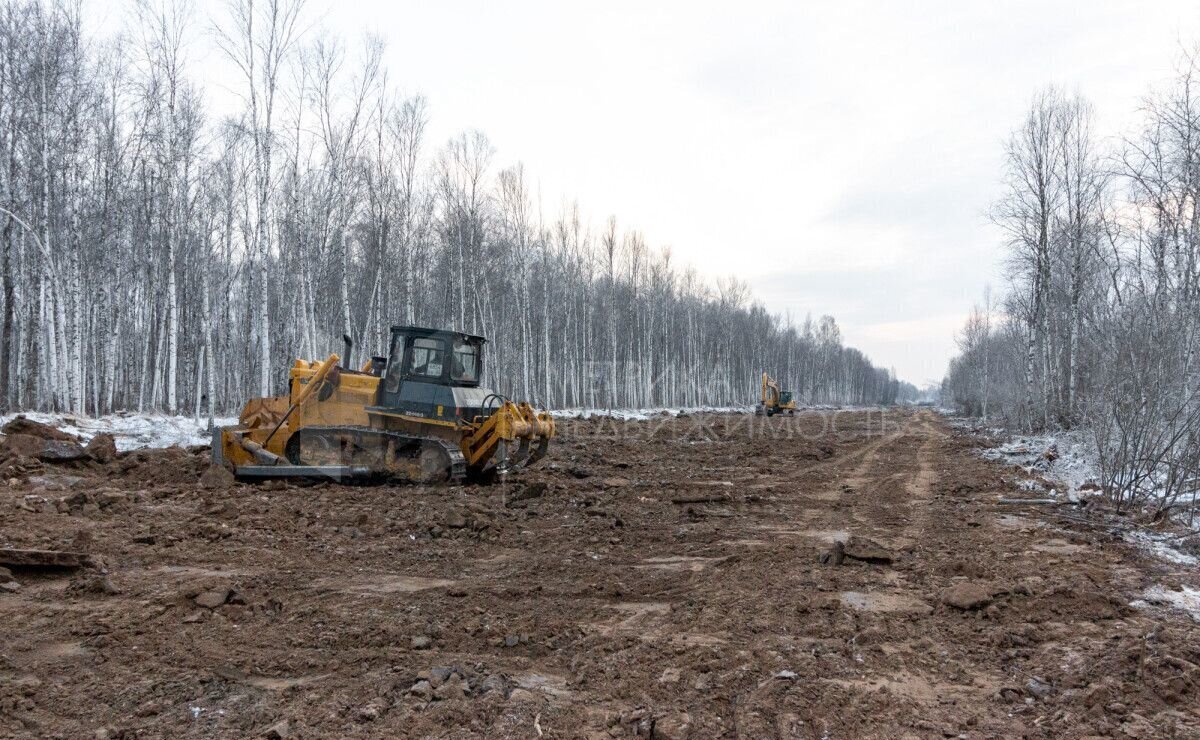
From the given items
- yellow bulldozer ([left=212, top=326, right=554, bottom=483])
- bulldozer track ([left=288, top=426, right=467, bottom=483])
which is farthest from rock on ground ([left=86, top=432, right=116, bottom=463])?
bulldozer track ([left=288, top=426, right=467, bottom=483])

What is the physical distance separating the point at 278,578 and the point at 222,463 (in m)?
5.88

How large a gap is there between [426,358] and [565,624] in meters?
7.11

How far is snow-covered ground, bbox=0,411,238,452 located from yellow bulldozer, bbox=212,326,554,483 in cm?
493

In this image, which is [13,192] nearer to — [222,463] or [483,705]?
[222,463]

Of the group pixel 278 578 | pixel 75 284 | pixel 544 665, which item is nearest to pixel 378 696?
pixel 544 665

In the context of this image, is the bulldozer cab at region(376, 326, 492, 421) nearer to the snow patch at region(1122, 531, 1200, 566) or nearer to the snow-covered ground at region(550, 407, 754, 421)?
the snow patch at region(1122, 531, 1200, 566)

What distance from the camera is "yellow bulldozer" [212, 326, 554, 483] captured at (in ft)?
36.0

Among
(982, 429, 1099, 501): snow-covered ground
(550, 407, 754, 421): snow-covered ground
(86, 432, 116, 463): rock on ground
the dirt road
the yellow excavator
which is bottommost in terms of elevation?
the dirt road

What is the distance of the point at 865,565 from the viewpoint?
678cm

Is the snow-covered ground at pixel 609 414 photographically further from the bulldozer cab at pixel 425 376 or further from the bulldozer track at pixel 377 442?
the bulldozer track at pixel 377 442

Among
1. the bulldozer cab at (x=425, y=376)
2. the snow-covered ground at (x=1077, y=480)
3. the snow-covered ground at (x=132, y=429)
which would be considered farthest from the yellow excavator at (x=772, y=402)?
the bulldozer cab at (x=425, y=376)

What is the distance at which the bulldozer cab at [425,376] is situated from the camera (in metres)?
11.1

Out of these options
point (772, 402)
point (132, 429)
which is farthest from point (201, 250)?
point (772, 402)

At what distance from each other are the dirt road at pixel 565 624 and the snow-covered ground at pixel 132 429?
5239 millimetres
